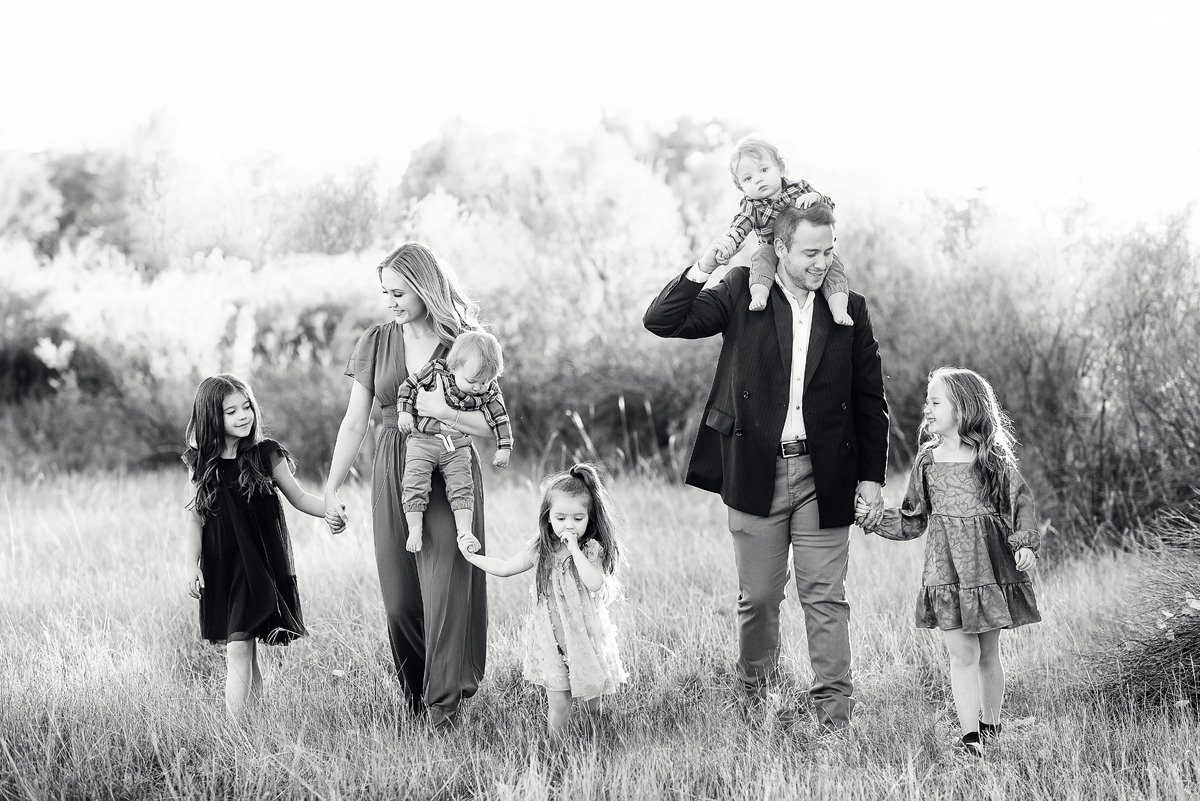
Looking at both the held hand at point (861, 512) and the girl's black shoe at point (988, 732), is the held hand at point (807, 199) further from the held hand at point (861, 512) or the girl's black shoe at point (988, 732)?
the girl's black shoe at point (988, 732)

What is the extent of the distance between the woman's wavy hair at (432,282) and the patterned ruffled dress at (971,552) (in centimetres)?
179

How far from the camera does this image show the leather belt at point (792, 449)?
445 centimetres

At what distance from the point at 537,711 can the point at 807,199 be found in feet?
7.44

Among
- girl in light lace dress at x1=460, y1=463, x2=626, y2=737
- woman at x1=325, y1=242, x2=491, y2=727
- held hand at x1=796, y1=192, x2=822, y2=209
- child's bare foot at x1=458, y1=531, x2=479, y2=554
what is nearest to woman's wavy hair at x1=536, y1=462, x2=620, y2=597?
girl in light lace dress at x1=460, y1=463, x2=626, y2=737

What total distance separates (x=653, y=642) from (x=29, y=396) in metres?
10.8

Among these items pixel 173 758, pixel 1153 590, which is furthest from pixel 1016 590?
pixel 173 758

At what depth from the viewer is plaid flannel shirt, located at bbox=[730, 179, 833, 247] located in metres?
4.42

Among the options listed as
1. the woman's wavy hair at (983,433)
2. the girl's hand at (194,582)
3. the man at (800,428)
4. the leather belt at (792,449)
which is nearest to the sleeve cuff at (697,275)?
the man at (800,428)

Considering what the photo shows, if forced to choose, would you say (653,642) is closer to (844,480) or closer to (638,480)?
(844,480)

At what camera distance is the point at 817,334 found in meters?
4.49

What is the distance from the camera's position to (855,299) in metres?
4.60

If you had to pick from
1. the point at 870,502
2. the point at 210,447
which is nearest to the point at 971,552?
the point at 870,502

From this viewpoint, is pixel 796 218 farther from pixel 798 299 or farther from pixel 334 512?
pixel 334 512

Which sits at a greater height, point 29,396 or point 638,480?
point 29,396
